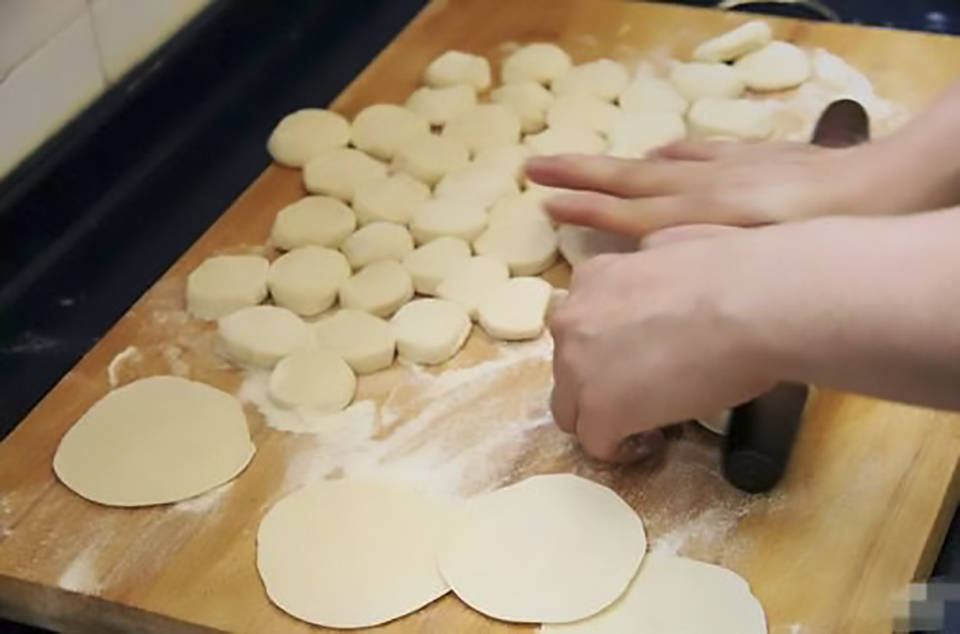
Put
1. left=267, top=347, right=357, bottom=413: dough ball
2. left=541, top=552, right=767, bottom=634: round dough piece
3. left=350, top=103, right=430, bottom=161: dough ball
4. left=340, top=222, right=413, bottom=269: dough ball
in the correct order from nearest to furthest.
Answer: left=541, top=552, right=767, bottom=634: round dough piece
left=267, top=347, right=357, bottom=413: dough ball
left=340, top=222, right=413, bottom=269: dough ball
left=350, top=103, right=430, bottom=161: dough ball

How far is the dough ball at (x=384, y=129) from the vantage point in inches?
47.0

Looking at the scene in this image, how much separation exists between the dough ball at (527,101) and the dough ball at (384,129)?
0.23 ft

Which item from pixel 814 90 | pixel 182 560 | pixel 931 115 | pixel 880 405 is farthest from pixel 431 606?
pixel 814 90

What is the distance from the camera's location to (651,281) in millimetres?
843

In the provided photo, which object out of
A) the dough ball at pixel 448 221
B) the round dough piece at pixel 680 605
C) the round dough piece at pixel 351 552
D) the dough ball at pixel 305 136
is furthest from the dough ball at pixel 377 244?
the round dough piece at pixel 680 605

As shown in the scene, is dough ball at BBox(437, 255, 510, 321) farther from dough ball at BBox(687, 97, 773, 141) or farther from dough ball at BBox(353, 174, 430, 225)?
dough ball at BBox(687, 97, 773, 141)

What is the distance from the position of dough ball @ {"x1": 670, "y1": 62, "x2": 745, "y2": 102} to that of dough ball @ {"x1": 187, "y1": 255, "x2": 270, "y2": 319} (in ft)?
1.30

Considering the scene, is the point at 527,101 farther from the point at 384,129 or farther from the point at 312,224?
the point at 312,224

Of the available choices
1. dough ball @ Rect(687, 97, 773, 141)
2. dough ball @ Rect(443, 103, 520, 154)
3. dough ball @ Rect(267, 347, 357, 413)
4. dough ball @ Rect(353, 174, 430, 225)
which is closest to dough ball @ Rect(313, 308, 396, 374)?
dough ball @ Rect(267, 347, 357, 413)

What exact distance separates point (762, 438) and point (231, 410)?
1.08 feet

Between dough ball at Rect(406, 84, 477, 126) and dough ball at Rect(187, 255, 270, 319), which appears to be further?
dough ball at Rect(406, 84, 477, 126)

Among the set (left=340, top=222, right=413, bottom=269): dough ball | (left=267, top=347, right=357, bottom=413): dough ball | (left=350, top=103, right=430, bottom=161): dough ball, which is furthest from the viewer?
(left=350, top=103, right=430, bottom=161): dough ball

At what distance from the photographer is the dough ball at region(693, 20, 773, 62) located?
1276 millimetres

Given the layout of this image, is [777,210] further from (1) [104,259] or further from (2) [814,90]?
(1) [104,259]
